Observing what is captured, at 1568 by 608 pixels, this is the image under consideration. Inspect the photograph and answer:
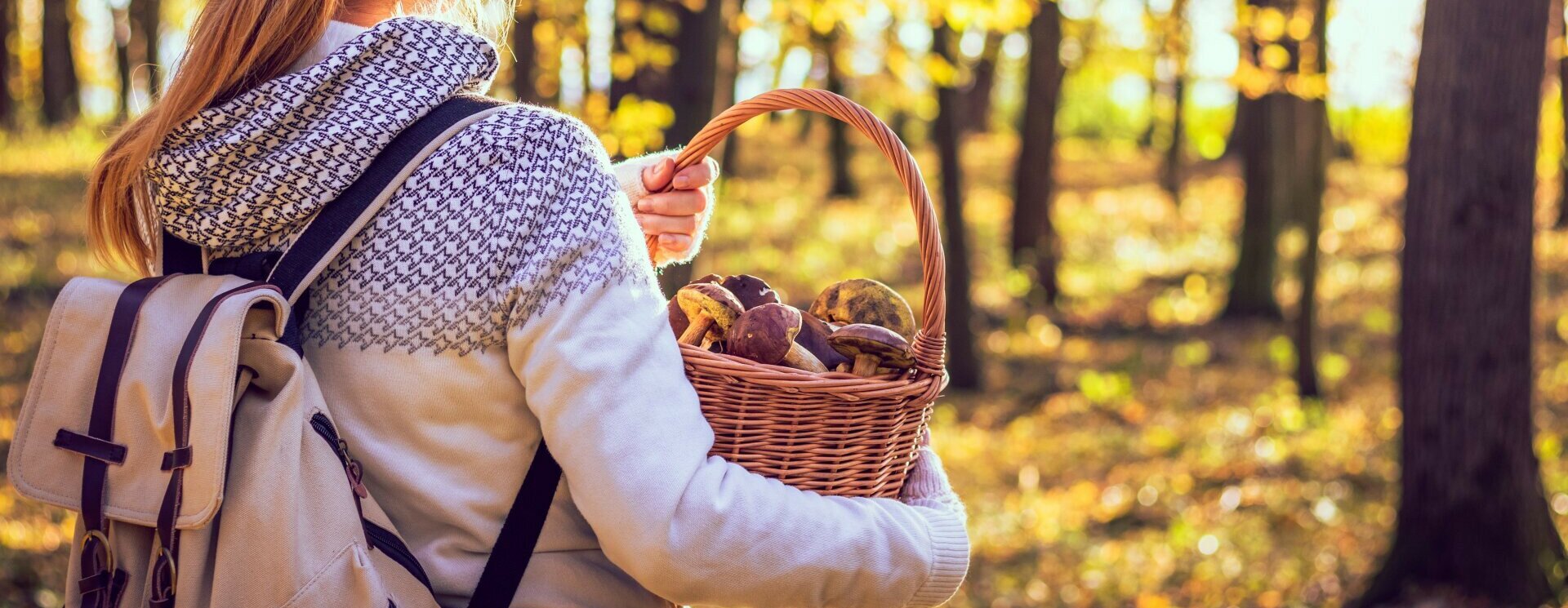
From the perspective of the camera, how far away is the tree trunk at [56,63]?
66.8ft

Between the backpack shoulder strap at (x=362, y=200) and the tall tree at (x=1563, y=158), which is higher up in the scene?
the backpack shoulder strap at (x=362, y=200)

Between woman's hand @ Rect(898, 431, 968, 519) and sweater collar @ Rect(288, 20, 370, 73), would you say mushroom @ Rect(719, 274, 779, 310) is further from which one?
sweater collar @ Rect(288, 20, 370, 73)

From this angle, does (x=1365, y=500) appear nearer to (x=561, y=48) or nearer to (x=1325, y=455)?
(x=1325, y=455)

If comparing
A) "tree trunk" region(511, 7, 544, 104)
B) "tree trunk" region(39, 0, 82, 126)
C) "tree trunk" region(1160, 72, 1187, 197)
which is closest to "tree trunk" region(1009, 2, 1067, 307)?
"tree trunk" region(1160, 72, 1187, 197)

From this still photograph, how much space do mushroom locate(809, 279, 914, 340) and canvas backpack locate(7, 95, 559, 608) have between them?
0.72 m

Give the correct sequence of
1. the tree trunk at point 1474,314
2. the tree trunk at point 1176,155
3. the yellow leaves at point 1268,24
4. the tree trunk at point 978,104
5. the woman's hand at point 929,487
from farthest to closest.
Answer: the tree trunk at point 978,104 < the tree trunk at point 1176,155 < the yellow leaves at point 1268,24 < the tree trunk at point 1474,314 < the woman's hand at point 929,487

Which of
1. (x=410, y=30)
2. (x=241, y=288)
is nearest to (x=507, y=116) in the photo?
(x=410, y=30)

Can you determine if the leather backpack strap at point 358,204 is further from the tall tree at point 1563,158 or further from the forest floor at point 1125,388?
the tall tree at point 1563,158

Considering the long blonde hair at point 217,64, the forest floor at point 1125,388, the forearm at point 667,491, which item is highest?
the long blonde hair at point 217,64

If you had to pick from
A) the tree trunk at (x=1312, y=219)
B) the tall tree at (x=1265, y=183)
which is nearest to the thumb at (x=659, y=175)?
the tree trunk at (x=1312, y=219)

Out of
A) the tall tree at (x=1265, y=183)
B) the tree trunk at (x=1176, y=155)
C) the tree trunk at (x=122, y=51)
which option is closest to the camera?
the tall tree at (x=1265, y=183)

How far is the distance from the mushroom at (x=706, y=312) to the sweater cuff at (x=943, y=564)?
1.45 ft

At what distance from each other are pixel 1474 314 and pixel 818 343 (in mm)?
4444

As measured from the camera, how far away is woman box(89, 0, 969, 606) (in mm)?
1553
